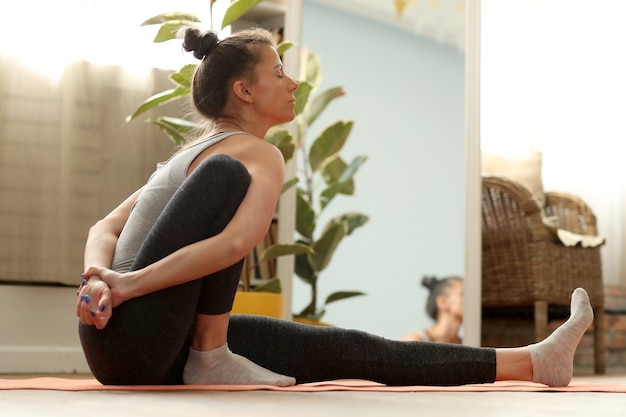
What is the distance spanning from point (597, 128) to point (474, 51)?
86cm

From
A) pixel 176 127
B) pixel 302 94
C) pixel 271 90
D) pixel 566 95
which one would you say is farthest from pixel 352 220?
pixel 271 90

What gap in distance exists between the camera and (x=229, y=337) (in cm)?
157

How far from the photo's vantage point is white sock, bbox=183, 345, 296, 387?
1461 millimetres

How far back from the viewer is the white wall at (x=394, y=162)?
3.95 m

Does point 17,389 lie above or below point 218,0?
below

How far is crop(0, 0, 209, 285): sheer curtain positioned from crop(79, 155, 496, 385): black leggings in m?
1.28

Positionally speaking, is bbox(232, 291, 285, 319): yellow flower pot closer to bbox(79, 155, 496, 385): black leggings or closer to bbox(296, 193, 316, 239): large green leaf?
bbox(296, 193, 316, 239): large green leaf

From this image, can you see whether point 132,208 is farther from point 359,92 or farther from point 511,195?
point 359,92

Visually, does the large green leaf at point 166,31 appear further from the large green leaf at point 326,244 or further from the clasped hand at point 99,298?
the clasped hand at point 99,298

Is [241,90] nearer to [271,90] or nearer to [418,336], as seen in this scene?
[271,90]

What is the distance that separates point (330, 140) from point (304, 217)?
0.96 feet

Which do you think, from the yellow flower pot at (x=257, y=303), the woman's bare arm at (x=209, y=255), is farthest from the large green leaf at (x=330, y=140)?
the woman's bare arm at (x=209, y=255)

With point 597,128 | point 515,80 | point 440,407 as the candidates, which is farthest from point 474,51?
point 440,407

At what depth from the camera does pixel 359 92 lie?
4.13m
